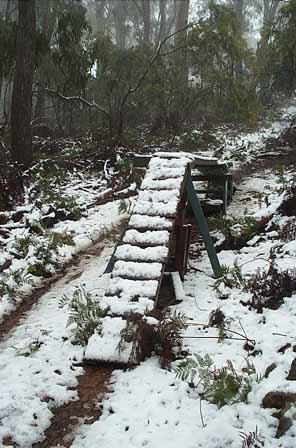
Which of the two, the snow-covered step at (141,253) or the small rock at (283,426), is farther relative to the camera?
the snow-covered step at (141,253)

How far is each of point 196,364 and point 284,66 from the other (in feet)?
38.3

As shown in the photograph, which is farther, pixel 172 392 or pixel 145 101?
pixel 145 101

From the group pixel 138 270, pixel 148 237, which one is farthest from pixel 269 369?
pixel 148 237

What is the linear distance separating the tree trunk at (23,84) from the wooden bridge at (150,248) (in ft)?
16.6

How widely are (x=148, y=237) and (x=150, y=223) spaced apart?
0.24m

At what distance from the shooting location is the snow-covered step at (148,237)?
5.25 metres

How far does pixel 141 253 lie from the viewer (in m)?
5.16

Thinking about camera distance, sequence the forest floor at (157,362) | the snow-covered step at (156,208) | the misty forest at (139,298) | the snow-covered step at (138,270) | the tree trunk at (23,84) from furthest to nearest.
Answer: the tree trunk at (23,84)
the snow-covered step at (156,208)
the snow-covered step at (138,270)
the misty forest at (139,298)
the forest floor at (157,362)

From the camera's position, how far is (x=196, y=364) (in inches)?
148

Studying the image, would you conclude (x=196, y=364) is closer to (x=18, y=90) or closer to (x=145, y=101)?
(x=18, y=90)

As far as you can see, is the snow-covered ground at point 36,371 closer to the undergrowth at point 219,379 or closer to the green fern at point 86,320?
the green fern at point 86,320

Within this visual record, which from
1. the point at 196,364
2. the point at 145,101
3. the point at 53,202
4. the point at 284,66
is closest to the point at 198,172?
the point at 53,202

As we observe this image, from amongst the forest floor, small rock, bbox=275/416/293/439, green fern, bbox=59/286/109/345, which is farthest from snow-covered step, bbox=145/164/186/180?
small rock, bbox=275/416/293/439

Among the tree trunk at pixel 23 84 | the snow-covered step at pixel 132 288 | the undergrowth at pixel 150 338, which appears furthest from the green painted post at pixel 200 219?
the tree trunk at pixel 23 84
